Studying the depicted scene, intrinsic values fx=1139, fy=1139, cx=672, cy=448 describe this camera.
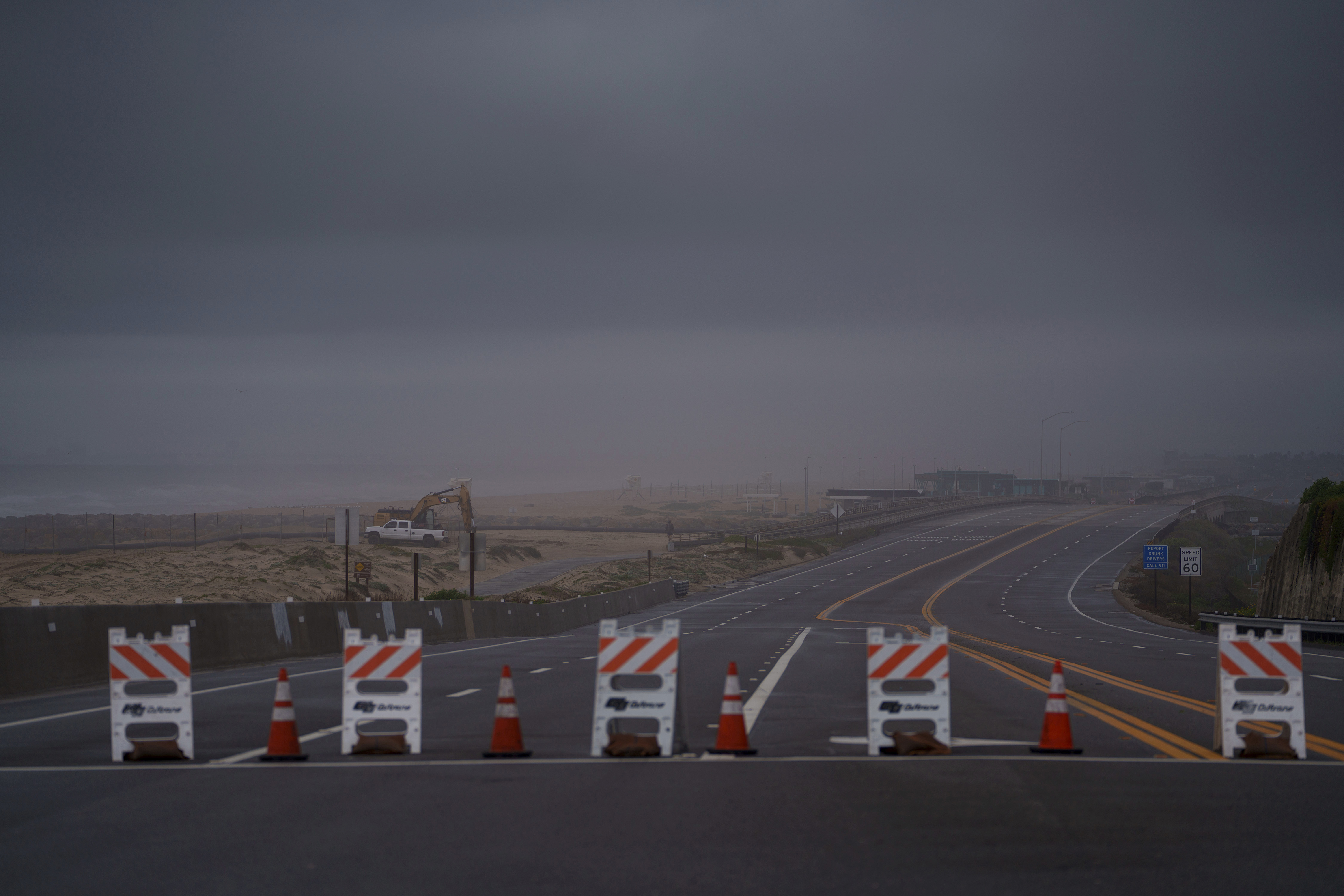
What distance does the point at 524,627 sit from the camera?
35344mm

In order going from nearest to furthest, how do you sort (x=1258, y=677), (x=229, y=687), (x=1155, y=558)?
(x=1258, y=677), (x=229, y=687), (x=1155, y=558)

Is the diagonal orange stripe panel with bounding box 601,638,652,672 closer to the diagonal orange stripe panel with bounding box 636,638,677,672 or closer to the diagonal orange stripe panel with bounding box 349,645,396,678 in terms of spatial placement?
the diagonal orange stripe panel with bounding box 636,638,677,672

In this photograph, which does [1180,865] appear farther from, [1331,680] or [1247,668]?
[1331,680]

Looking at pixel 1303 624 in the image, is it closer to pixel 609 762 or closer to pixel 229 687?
pixel 609 762

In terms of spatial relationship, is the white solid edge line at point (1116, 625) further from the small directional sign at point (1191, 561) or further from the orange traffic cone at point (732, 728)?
the orange traffic cone at point (732, 728)

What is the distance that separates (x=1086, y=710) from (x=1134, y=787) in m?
5.10

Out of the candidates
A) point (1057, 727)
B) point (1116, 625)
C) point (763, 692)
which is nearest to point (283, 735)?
point (1057, 727)

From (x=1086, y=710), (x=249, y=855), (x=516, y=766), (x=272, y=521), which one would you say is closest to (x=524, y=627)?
(x=1086, y=710)

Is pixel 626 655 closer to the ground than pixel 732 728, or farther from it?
farther from it

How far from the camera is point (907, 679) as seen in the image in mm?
10500

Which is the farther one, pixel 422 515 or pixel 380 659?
pixel 422 515

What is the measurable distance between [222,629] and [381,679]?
11.4 meters

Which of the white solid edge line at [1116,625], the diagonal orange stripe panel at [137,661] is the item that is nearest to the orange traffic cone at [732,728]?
the diagonal orange stripe panel at [137,661]

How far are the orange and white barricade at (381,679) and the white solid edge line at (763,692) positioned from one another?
309 cm
